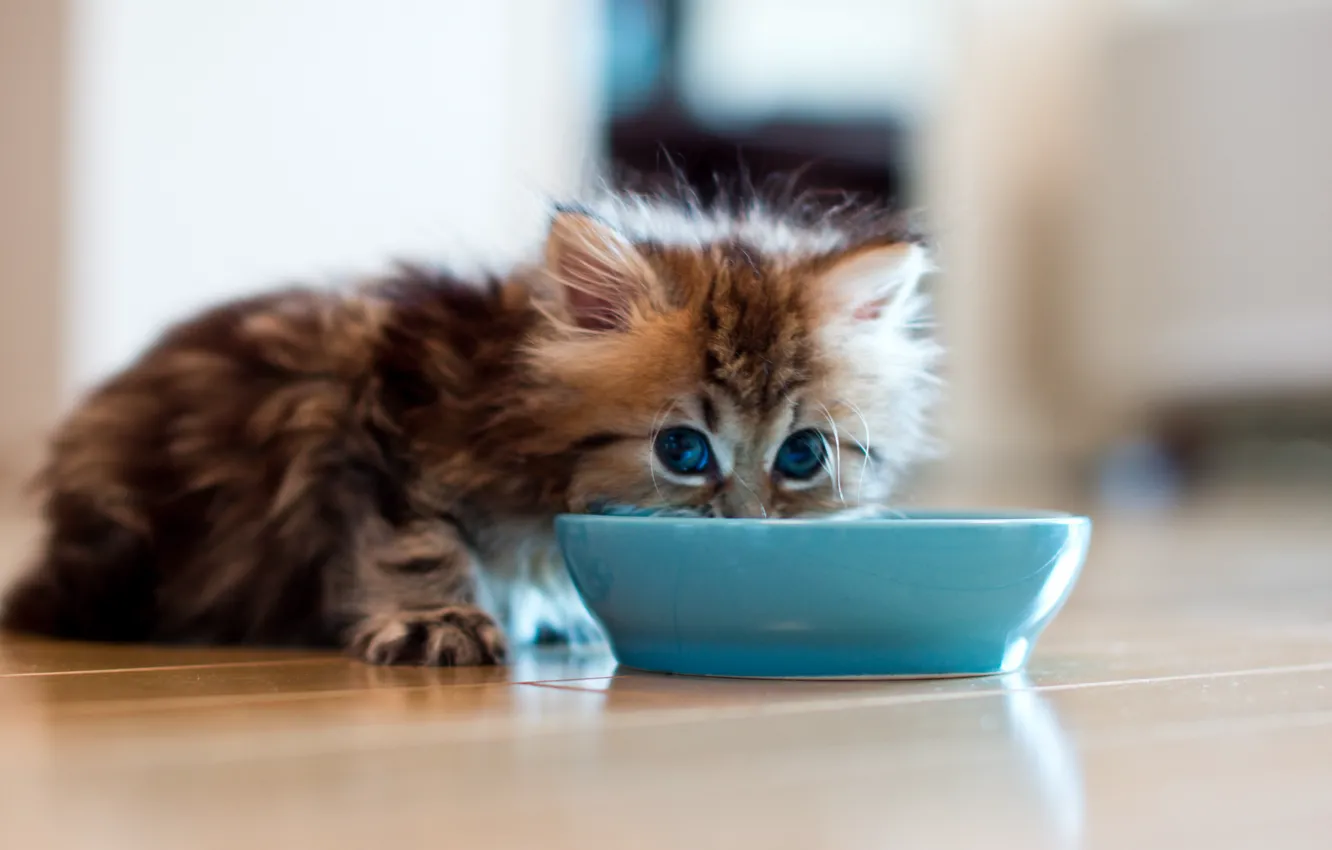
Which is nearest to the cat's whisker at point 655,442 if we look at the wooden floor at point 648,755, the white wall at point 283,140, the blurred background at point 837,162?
the wooden floor at point 648,755

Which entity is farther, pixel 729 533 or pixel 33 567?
pixel 33 567

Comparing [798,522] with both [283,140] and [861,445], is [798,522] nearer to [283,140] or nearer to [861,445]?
[861,445]

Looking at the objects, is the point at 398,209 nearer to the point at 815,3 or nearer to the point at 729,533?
the point at 815,3

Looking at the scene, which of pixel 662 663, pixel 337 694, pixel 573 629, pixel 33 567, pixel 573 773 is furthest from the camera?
pixel 33 567

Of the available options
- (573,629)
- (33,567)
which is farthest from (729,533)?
(33,567)

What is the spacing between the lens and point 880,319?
5.96 feet

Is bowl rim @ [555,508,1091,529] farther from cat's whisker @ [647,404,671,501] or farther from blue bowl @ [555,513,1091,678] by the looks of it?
cat's whisker @ [647,404,671,501]

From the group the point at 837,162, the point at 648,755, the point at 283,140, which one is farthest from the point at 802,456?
the point at 837,162

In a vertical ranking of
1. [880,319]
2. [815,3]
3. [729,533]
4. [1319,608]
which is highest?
[815,3]

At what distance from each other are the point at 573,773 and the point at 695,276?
0.79 meters

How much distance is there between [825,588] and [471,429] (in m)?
0.54

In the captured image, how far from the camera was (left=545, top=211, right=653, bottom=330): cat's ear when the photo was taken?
1.67 m

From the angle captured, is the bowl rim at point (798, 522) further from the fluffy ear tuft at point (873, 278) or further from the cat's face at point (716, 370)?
the fluffy ear tuft at point (873, 278)

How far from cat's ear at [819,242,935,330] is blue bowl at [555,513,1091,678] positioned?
1.18 ft
